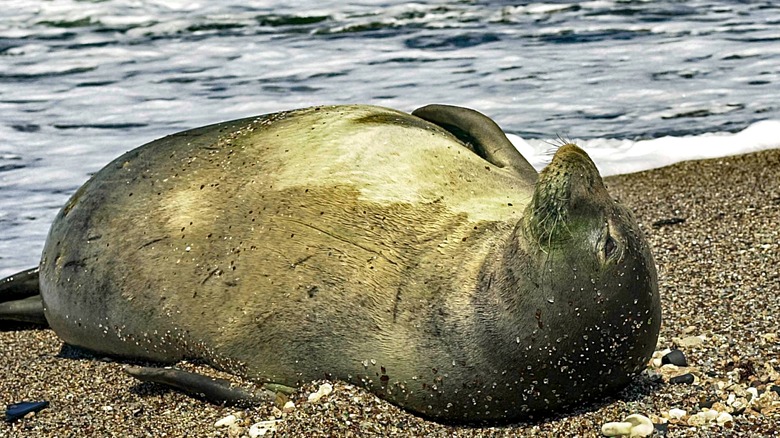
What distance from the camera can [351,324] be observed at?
3.43m

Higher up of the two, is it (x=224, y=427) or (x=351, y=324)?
(x=351, y=324)

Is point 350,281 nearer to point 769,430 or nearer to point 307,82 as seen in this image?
point 769,430

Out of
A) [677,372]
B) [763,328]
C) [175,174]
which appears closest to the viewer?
[677,372]

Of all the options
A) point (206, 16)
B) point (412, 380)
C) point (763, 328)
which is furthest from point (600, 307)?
point (206, 16)

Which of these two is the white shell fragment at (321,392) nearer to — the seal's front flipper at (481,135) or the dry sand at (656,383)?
the dry sand at (656,383)

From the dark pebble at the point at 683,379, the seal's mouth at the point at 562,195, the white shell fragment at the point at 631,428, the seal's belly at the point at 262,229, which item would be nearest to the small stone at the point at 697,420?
the white shell fragment at the point at 631,428

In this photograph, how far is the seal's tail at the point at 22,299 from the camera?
15.5 ft

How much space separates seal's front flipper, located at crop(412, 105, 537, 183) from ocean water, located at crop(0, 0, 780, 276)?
A: 8.38ft

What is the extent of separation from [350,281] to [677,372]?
1.07 m

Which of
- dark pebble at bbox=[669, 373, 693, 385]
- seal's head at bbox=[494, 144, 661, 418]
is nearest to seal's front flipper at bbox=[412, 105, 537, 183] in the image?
dark pebble at bbox=[669, 373, 693, 385]

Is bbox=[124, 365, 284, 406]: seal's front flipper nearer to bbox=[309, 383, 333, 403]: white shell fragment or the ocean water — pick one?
bbox=[309, 383, 333, 403]: white shell fragment

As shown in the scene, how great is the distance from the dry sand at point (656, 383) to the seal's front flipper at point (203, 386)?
0.12ft

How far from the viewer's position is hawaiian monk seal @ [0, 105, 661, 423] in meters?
3.15

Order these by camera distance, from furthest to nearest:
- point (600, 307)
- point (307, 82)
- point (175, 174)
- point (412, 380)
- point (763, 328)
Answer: point (307, 82) → point (175, 174) → point (763, 328) → point (412, 380) → point (600, 307)
